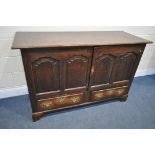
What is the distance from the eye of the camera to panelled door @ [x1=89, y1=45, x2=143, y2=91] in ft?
4.91

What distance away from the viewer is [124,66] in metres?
1.70

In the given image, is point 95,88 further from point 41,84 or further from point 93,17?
point 93,17

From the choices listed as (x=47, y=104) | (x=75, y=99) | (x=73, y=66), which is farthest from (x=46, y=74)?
(x=75, y=99)

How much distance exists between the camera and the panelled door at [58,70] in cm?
131

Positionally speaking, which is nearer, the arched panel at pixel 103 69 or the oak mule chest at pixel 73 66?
the oak mule chest at pixel 73 66

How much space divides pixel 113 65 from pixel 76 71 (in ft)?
1.42

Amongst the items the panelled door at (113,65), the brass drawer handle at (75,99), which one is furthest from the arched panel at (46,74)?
the panelled door at (113,65)

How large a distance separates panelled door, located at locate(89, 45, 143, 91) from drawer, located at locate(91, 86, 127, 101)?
7 centimetres

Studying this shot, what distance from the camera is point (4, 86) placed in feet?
6.40

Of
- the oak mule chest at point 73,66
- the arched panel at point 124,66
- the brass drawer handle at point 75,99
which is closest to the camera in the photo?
the oak mule chest at point 73,66

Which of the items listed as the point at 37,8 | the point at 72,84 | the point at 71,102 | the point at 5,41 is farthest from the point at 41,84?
the point at 37,8

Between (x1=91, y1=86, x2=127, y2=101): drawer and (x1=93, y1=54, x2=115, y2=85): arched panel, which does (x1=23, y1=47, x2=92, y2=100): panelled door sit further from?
(x1=91, y1=86, x2=127, y2=101): drawer

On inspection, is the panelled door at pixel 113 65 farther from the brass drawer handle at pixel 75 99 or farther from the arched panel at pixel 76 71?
the brass drawer handle at pixel 75 99
